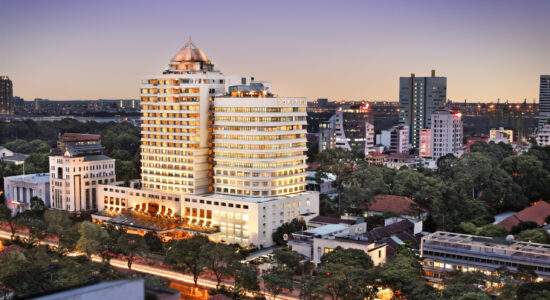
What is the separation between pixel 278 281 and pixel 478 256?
19255 millimetres

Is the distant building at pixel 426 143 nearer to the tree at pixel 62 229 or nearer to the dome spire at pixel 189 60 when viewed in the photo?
the dome spire at pixel 189 60

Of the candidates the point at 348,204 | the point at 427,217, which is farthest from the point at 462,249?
the point at 348,204

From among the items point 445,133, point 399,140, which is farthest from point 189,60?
point 399,140

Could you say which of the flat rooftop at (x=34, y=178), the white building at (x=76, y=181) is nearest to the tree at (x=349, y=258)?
the white building at (x=76, y=181)

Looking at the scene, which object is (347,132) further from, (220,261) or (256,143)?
(220,261)

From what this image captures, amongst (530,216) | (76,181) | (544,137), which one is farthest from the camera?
(544,137)

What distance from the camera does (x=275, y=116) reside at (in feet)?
255

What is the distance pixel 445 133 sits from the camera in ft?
493

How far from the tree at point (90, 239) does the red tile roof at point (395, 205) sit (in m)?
37.7

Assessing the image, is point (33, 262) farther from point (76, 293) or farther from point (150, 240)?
point (76, 293)

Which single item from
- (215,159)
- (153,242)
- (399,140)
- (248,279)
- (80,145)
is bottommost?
(153,242)

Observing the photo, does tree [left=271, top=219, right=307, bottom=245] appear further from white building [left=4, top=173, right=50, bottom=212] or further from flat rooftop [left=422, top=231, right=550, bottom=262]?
white building [left=4, top=173, right=50, bottom=212]

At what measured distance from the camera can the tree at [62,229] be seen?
67062 mm

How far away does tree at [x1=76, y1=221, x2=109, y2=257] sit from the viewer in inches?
2485
